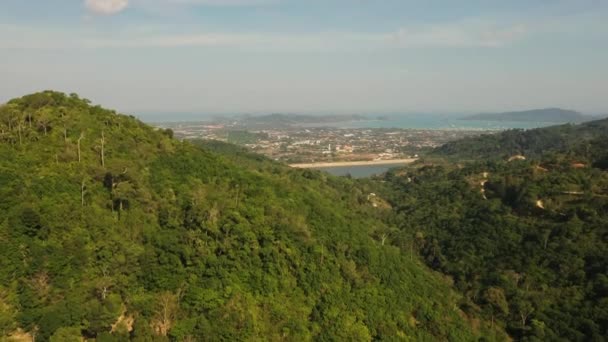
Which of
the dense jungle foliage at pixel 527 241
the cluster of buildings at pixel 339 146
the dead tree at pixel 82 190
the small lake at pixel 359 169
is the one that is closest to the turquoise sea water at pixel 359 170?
the small lake at pixel 359 169

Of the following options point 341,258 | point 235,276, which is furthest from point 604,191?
point 235,276

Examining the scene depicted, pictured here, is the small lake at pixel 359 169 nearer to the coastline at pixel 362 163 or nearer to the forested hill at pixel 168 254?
the coastline at pixel 362 163

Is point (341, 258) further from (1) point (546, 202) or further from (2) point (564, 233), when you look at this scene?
(1) point (546, 202)

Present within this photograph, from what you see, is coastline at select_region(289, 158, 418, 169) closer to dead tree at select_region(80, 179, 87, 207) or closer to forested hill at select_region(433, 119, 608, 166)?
forested hill at select_region(433, 119, 608, 166)

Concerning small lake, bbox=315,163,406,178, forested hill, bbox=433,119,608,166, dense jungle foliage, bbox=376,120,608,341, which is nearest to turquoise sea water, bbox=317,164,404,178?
small lake, bbox=315,163,406,178

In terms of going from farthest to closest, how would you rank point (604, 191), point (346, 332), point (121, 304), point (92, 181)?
point (604, 191)
point (92, 181)
point (346, 332)
point (121, 304)

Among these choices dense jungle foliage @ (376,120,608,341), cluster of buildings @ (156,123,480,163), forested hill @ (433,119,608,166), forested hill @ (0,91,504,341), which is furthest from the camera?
cluster of buildings @ (156,123,480,163)

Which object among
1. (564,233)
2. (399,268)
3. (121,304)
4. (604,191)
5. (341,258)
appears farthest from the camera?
(604,191)

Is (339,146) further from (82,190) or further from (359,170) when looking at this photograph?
(82,190)
